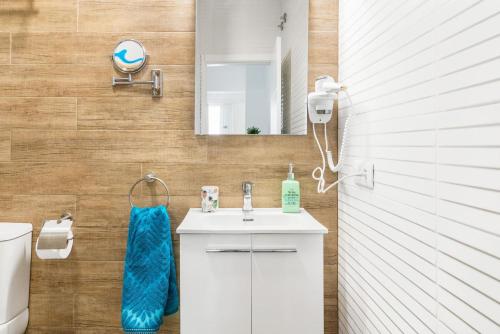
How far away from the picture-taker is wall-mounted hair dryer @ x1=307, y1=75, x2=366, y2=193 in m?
1.62

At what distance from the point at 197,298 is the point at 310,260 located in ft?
1.50

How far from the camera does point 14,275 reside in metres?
1.71

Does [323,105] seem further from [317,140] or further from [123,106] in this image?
[123,106]

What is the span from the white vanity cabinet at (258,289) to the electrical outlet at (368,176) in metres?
0.25

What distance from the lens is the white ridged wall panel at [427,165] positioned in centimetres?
75

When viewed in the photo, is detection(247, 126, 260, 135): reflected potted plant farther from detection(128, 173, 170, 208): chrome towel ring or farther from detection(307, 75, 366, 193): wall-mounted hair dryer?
detection(128, 173, 170, 208): chrome towel ring

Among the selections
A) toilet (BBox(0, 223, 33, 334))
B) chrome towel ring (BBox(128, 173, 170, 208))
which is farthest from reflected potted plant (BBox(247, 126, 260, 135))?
toilet (BBox(0, 223, 33, 334))

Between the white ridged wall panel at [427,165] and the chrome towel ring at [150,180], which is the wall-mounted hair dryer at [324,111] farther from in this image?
the chrome towel ring at [150,180]

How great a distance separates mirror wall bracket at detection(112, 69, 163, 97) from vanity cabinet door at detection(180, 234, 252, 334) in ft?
2.76

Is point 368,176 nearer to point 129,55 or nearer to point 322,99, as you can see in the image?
point 322,99

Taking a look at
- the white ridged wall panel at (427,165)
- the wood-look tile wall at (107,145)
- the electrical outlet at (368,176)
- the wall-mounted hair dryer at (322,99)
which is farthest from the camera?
the wood-look tile wall at (107,145)

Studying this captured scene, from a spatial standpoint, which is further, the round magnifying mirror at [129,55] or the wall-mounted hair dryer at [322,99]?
the round magnifying mirror at [129,55]

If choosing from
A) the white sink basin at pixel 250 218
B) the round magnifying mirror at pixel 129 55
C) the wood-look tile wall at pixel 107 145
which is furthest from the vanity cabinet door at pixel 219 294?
the round magnifying mirror at pixel 129 55

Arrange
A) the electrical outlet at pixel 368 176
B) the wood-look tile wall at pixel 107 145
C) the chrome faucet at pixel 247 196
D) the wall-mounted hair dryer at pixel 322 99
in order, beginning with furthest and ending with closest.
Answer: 1. the wood-look tile wall at pixel 107 145
2. the chrome faucet at pixel 247 196
3. the wall-mounted hair dryer at pixel 322 99
4. the electrical outlet at pixel 368 176
